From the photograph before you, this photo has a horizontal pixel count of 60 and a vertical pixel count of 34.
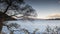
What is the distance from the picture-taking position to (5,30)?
101 centimetres

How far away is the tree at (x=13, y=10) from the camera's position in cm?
102

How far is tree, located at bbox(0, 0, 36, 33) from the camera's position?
1.02 meters

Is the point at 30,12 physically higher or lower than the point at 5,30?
higher

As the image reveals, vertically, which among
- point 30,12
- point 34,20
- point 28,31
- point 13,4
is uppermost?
point 13,4

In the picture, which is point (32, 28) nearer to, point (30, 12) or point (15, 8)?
point (30, 12)

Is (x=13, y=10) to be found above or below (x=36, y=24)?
above

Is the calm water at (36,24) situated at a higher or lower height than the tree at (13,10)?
lower

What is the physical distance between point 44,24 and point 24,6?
0.33 metres

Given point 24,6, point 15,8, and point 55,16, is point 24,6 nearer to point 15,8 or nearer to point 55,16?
point 15,8

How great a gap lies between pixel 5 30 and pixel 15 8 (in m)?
0.29

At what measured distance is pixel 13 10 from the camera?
1035 millimetres

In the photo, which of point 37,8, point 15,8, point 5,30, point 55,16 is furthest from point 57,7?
point 5,30

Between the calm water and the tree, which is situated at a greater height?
the tree

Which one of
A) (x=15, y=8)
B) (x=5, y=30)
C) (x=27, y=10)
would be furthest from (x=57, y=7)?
(x=5, y=30)
